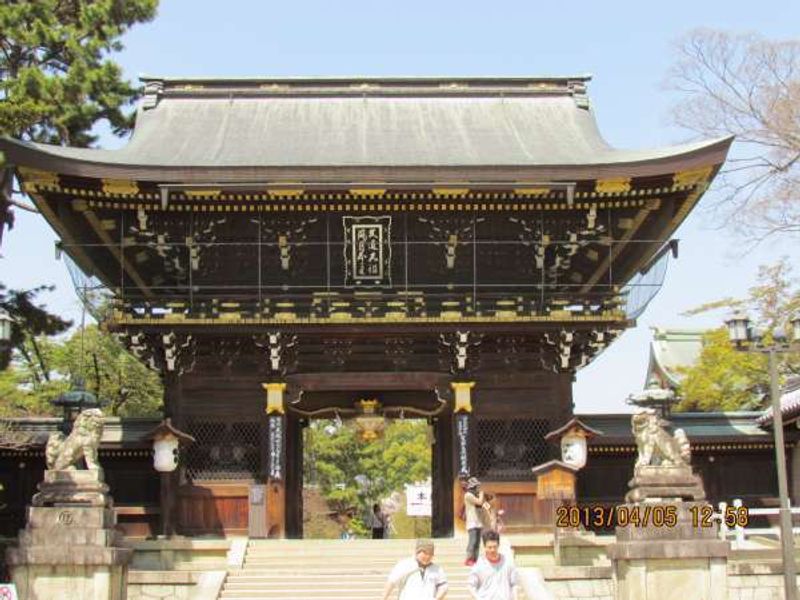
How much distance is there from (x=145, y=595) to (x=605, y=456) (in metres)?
11.3

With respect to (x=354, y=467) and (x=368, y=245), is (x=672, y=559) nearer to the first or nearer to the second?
(x=368, y=245)

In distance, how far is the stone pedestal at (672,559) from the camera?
17.2 m

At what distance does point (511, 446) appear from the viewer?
24047 mm

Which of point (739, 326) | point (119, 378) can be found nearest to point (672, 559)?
point (739, 326)

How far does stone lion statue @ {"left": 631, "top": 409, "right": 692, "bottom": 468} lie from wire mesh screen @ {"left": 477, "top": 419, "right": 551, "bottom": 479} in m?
5.77

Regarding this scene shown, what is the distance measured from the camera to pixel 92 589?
55.7ft

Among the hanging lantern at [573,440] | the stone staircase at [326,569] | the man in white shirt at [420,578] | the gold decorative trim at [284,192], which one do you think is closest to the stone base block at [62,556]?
the stone staircase at [326,569]

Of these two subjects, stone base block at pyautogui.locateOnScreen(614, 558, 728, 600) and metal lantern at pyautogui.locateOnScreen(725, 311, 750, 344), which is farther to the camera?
metal lantern at pyautogui.locateOnScreen(725, 311, 750, 344)

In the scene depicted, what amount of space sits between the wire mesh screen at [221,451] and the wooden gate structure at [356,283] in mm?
45

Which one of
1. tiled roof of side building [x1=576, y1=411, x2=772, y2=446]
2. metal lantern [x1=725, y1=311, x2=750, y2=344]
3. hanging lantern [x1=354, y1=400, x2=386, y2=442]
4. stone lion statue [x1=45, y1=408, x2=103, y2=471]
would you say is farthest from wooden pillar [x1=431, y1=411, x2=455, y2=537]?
stone lion statue [x1=45, y1=408, x2=103, y2=471]

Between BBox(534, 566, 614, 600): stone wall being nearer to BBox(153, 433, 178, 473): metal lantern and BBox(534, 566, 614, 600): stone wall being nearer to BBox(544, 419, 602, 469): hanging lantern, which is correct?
BBox(544, 419, 602, 469): hanging lantern

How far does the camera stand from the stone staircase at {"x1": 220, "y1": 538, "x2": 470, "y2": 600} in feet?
61.3

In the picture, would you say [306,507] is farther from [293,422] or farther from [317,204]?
[317,204]

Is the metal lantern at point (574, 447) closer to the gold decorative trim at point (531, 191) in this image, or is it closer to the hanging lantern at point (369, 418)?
the hanging lantern at point (369, 418)
